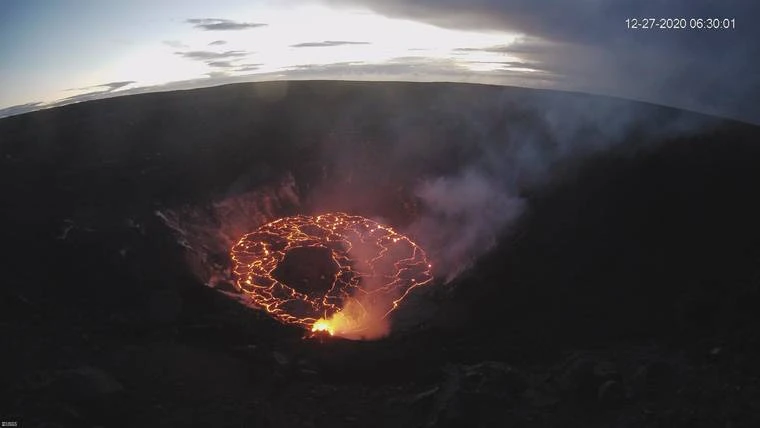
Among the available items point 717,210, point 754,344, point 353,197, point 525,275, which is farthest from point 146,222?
point 717,210

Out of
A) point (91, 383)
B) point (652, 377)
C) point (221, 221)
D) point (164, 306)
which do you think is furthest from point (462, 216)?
point (91, 383)

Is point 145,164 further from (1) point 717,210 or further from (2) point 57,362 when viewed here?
(1) point 717,210

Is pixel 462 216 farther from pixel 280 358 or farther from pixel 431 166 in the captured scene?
pixel 280 358

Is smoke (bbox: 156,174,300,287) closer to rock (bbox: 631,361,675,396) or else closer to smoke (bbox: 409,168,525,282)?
smoke (bbox: 409,168,525,282)

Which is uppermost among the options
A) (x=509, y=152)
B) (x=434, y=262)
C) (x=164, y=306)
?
(x=509, y=152)

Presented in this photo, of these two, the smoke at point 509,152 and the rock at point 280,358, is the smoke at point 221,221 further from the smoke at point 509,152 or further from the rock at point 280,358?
the smoke at point 509,152

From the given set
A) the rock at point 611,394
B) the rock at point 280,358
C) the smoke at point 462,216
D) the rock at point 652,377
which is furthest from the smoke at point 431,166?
the rock at point 652,377
